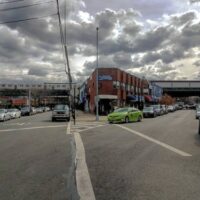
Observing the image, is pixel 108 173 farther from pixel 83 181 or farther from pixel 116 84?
pixel 116 84

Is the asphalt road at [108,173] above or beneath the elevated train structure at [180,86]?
beneath

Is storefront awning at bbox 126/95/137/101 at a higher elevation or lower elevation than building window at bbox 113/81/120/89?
lower

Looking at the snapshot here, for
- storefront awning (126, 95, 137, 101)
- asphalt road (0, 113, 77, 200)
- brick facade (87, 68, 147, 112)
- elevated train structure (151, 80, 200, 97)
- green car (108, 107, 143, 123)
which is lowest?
asphalt road (0, 113, 77, 200)

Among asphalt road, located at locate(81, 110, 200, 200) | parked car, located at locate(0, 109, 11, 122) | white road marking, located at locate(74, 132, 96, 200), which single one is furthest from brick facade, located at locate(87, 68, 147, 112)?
white road marking, located at locate(74, 132, 96, 200)

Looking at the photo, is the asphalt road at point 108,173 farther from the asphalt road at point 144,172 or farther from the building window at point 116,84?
the building window at point 116,84

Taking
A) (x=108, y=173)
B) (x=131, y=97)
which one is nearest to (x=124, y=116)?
(x=108, y=173)

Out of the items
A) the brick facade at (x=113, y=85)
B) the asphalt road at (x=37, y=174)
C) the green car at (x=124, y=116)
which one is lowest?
the asphalt road at (x=37, y=174)

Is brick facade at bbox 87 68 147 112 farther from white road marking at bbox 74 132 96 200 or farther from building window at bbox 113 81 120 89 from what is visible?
white road marking at bbox 74 132 96 200

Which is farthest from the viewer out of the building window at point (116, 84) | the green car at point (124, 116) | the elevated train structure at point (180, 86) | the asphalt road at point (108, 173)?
the elevated train structure at point (180, 86)

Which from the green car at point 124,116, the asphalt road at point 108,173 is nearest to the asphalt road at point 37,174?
the asphalt road at point 108,173

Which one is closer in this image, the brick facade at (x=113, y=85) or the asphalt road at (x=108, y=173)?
the asphalt road at (x=108, y=173)

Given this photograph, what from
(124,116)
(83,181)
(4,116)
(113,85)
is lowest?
(83,181)

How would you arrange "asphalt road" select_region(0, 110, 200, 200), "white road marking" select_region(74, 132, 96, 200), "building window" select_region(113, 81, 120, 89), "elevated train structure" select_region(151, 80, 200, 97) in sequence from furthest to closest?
"elevated train structure" select_region(151, 80, 200, 97), "building window" select_region(113, 81, 120, 89), "asphalt road" select_region(0, 110, 200, 200), "white road marking" select_region(74, 132, 96, 200)

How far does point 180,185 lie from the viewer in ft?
26.2
